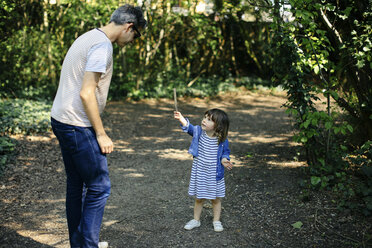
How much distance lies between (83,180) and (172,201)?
5.78 feet

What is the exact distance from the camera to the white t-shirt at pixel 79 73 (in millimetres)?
2451

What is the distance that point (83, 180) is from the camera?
272cm

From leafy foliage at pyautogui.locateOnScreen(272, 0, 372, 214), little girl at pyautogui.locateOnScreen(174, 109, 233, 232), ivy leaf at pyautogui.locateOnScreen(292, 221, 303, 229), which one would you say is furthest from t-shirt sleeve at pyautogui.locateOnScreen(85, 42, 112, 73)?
ivy leaf at pyautogui.locateOnScreen(292, 221, 303, 229)

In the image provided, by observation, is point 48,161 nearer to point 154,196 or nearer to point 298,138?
point 154,196

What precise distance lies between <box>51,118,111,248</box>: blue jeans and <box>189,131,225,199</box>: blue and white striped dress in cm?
103

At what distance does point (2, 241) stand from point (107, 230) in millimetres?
Answer: 922

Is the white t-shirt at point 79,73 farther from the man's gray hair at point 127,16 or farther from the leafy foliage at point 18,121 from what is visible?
the leafy foliage at point 18,121

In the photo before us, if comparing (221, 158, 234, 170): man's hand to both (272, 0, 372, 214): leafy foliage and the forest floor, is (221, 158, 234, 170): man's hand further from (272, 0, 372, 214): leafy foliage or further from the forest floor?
(272, 0, 372, 214): leafy foliage

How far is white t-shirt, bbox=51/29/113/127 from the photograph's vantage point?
2.45 m

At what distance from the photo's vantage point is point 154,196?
175 inches

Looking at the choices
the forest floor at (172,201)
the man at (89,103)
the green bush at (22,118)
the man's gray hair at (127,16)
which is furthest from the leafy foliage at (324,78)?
the green bush at (22,118)

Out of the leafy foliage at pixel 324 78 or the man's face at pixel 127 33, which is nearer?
the man's face at pixel 127 33

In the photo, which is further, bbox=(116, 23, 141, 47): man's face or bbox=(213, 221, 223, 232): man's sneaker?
bbox=(213, 221, 223, 232): man's sneaker

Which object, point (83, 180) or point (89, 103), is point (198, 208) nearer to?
point (83, 180)
